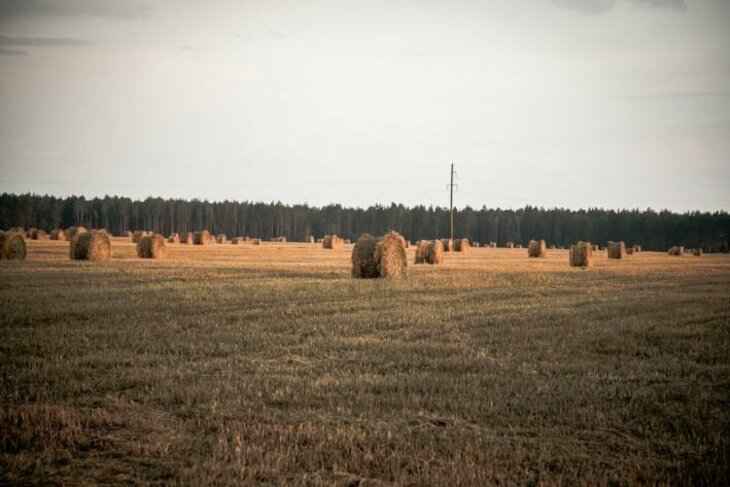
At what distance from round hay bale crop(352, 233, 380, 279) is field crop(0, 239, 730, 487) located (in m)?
8.13

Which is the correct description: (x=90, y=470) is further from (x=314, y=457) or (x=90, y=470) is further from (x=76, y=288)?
(x=76, y=288)

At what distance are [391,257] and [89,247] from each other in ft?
58.4

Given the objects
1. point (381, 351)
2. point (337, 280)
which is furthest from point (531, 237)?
point (381, 351)

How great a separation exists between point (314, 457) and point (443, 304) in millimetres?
12181

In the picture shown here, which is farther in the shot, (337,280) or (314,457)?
(337,280)

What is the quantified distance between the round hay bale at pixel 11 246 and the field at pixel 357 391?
1670 cm

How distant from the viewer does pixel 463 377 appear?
9.60 m

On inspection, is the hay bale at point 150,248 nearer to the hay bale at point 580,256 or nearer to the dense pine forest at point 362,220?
the hay bale at point 580,256

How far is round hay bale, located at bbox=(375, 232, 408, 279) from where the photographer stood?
26016 millimetres

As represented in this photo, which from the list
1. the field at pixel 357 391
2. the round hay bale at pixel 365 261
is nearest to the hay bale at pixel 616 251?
the round hay bale at pixel 365 261

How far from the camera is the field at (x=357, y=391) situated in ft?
19.9

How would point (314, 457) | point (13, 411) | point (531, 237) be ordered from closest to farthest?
point (314, 457) < point (13, 411) < point (531, 237)

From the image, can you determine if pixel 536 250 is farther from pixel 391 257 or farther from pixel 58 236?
pixel 58 236

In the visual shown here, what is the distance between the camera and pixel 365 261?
85.9ft
